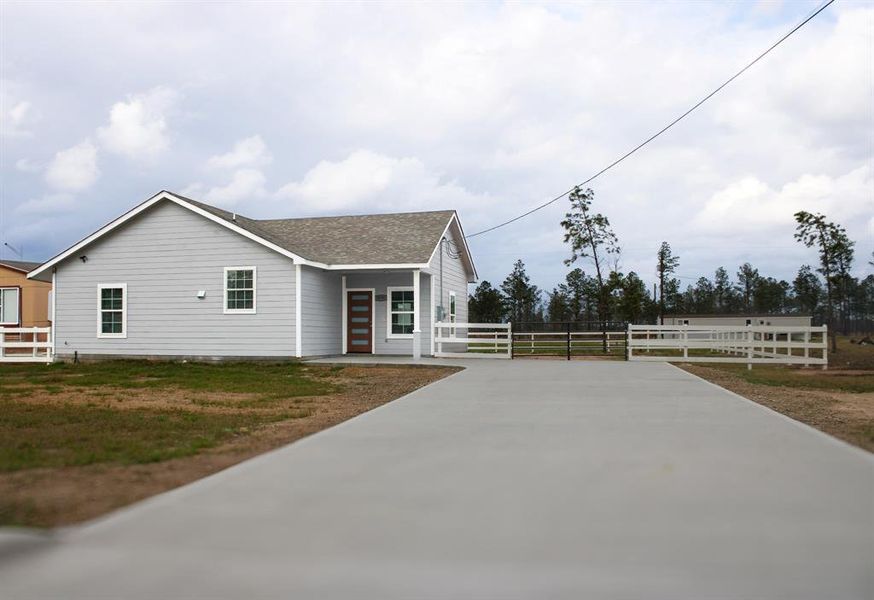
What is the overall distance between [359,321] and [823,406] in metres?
14.8

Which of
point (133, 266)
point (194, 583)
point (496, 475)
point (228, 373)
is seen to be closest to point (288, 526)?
point (194, 583)

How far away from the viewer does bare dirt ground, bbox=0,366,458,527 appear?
506 cm

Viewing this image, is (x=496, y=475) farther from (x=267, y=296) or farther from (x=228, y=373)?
(x=267, y=296)

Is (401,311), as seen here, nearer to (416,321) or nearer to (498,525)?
(416,321)

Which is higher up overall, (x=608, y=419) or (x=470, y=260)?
(x=470, y=260)

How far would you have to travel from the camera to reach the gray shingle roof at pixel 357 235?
845 inches

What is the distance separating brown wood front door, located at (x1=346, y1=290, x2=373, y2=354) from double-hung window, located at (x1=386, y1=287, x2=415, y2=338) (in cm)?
70

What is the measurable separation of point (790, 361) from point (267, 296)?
49.9 ft

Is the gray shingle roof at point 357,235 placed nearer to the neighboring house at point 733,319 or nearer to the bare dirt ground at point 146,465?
the bare dirt ground at point 146,465

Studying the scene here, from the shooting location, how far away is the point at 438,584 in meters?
3.63

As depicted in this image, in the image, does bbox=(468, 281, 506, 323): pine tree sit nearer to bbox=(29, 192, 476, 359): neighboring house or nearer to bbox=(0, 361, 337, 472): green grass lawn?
bbox=(29, 192, 476, 359): neighboring house

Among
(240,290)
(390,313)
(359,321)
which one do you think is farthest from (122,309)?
(390,313)

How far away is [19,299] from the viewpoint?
2992 centimetres

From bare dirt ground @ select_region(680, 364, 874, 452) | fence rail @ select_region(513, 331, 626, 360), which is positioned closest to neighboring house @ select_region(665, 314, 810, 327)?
fence rail @ select_region(513, 331, 626, 360)
